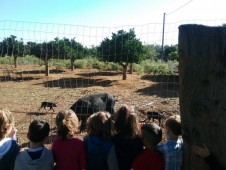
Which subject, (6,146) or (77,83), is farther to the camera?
(77,83)

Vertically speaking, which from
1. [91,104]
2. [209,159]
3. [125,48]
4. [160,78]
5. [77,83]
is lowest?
[77,83]

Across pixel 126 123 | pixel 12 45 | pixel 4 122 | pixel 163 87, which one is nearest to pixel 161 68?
pixel 163 87

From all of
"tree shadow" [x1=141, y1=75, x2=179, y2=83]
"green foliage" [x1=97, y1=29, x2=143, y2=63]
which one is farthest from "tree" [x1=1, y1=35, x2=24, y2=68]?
"tree shadow" [x1=141, y1=75, x2=179, y2=83]

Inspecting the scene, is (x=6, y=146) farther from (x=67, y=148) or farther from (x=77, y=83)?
(x=77, y=83)

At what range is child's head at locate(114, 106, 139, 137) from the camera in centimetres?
333

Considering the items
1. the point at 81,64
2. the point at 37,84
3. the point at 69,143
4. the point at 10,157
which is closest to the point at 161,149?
the point at 69,143

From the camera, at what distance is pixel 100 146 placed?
3260mm

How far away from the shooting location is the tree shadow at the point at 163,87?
711 inches

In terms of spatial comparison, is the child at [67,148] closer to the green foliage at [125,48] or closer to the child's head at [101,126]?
the child's head at [101,126]

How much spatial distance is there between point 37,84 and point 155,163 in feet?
69.6

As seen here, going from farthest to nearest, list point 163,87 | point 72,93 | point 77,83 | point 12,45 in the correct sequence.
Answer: point 77,83, point 12,45, point 163,87, point 72,93

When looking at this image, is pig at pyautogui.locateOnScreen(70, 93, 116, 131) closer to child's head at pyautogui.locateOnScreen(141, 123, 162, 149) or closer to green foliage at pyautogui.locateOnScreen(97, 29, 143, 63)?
child's head at pyautogui.locateOnScreen(141, 123, 162, 149)

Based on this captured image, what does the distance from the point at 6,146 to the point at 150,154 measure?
1346 mm

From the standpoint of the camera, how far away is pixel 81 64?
3422 centimetres
